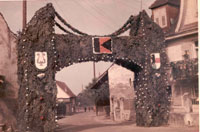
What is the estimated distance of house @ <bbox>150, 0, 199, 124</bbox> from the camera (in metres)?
10.9

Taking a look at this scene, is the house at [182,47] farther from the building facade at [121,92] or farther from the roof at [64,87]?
the roof at [64,87]

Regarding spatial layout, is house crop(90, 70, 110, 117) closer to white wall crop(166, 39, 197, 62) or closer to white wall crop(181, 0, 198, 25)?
white wall crop(166, 39, 197, 62)

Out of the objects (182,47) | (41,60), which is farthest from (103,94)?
(41,60)

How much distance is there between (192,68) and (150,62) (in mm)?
2905

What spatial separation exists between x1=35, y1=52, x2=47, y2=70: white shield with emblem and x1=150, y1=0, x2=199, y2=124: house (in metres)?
6.22

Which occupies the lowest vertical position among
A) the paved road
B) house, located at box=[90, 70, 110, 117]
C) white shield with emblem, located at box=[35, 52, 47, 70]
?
the paved road

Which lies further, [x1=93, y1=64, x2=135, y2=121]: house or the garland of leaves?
[x1=93, y1=64, x2=135, y2=121]: house

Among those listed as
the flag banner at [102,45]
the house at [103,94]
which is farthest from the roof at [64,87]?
the flag banner at [102,45]

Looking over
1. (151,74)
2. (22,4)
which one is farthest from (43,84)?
(151,74)

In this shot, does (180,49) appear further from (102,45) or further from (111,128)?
(111,128)

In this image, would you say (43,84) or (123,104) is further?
A: (123,104)

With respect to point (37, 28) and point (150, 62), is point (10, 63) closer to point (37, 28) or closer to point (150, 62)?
point (37, 28)

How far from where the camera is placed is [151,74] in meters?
13.7

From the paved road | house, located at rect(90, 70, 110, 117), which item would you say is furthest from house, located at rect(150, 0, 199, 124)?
house, located at rect(90, 70, 110, 117)
